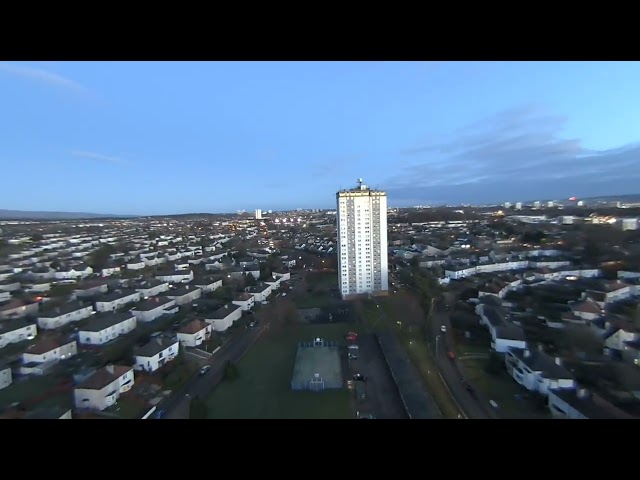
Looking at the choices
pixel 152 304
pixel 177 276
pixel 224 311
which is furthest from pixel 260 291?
pixel 177 276

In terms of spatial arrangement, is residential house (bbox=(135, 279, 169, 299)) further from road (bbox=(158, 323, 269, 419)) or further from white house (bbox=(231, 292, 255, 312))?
road (bbox=(158, 323, 269, 419))

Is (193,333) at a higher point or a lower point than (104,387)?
lower

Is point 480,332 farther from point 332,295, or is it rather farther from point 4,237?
point 4,237

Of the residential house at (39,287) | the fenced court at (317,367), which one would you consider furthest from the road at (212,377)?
the residential house at (39,287)

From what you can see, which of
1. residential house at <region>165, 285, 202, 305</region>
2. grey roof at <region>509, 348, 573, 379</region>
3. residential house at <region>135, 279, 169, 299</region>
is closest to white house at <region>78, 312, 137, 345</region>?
residential house at <region>165, 285, 202, 305</region>

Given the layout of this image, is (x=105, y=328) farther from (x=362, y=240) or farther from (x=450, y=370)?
(x=362, y=240)

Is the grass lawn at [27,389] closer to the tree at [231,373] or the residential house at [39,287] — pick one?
the tree at [231,373]
